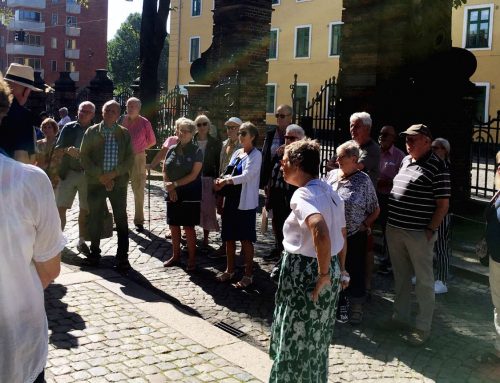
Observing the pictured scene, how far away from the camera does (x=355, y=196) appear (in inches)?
221

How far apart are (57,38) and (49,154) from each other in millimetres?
67988

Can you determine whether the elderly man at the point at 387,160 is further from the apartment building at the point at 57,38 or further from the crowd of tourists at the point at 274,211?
the apartment building at the point at 57,38

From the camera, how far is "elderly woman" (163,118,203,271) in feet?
24.1

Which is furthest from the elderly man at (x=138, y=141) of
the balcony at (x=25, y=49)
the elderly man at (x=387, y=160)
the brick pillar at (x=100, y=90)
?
the balcony at (x=25, y=49)

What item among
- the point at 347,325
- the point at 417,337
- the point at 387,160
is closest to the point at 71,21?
the point at 387,160

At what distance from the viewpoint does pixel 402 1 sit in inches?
391

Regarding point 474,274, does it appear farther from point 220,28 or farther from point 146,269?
point 220,28

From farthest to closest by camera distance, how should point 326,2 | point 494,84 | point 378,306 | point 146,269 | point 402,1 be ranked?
point 326,2
point 494,84
point 402,1
point 146,269
point 378,306

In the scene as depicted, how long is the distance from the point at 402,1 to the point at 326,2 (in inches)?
1223

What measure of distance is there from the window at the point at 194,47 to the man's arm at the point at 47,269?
155ft

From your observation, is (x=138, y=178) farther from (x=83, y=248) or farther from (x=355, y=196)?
(x=355, y=196)

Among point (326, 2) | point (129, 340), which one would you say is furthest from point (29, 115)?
point (326, 2)

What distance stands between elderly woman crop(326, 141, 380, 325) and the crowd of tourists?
0.01 meters

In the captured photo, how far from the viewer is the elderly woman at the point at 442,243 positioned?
677 cm
